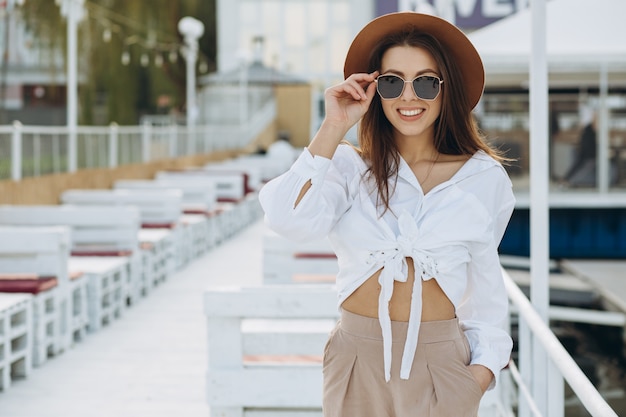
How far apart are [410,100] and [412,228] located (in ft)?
0.95

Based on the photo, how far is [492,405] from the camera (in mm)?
3844

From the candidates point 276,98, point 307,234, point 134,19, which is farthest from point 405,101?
point 276,98

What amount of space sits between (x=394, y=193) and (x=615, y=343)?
9.36 metres

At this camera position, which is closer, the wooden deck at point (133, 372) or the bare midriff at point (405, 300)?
the bare midriff at point (405, 300)

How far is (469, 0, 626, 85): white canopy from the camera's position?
36.3 feet

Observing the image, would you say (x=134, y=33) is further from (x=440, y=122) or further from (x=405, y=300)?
(x=405, y=300)

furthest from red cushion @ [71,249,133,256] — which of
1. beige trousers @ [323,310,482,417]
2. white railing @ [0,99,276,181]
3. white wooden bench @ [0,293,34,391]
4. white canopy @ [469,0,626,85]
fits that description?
beige trousers @ [323,310,482,417]

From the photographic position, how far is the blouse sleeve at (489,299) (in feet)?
7.33

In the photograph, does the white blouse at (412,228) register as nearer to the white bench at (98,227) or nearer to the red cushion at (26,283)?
the red cushion at (26,283)

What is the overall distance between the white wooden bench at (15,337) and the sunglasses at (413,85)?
3.67 metres

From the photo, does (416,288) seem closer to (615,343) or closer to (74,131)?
(615,343)

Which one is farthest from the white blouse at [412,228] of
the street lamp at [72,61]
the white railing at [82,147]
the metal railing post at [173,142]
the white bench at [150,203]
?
the metal railing post at [173,142]

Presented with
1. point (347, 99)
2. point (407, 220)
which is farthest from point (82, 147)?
point (407, 220)

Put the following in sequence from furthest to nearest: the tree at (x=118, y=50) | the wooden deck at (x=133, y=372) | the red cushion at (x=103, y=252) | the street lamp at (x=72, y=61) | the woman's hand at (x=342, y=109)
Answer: the tree at (x=118, y=50)
the street lamp at (x=72, y=61)
the red cushion at (x=103, y=252)
the wooden deck at (x=133, y=372)
the woman's hand at (x=342, y=109)
